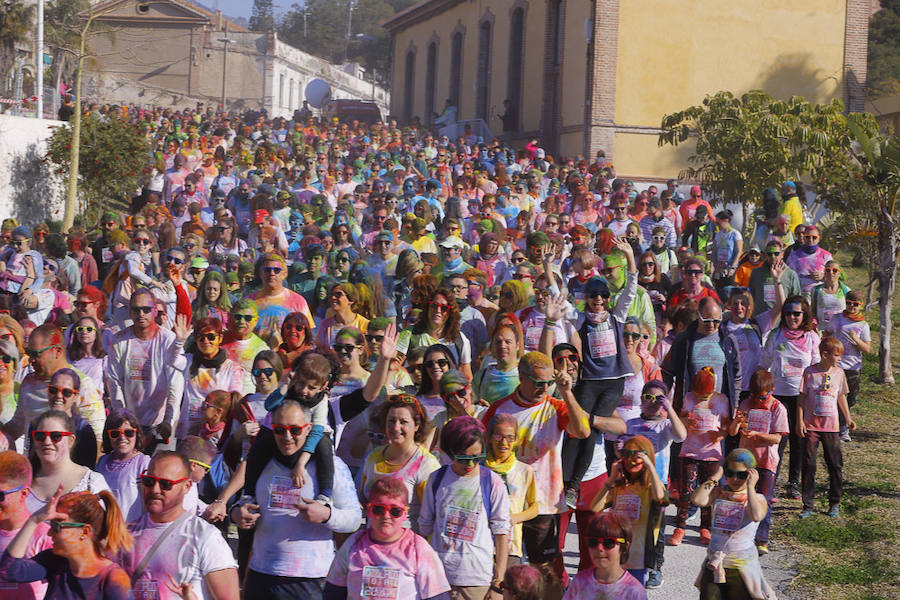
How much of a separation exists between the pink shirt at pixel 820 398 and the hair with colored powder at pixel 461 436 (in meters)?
5.06

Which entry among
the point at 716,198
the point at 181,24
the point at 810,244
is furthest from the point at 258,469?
the point at 181,24

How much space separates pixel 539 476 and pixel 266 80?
221 ft

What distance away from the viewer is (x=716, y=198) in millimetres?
25875

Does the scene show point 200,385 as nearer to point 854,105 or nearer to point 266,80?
point 854,105

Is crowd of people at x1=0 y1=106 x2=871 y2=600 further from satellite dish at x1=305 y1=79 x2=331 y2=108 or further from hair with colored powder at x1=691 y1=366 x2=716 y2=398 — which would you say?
satellite dish at x1=305 y1=79 x2=331 y2=108

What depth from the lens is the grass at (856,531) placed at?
369 inches

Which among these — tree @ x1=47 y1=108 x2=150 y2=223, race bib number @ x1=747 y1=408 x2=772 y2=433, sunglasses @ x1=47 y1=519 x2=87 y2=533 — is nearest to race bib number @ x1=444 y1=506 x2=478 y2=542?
sunglasses @ x1=47 y1=519 x2=87 y2=533

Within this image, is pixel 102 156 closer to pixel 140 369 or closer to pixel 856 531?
pixel 140 369

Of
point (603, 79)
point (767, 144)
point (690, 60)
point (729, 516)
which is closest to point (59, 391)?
point (729, 516)

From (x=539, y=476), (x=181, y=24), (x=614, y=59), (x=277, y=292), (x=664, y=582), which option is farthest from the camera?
(x=181, y=24)

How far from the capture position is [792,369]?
10898 millimetres

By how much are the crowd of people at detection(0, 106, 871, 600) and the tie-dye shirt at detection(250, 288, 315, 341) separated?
0.10ft

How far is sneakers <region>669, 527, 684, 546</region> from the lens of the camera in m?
9.88

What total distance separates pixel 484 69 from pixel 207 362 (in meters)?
38.5
